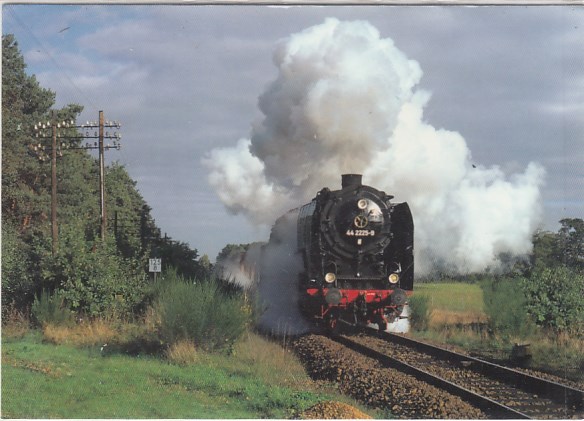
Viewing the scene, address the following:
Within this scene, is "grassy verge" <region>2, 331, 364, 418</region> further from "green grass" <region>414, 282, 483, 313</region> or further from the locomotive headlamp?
"green grass" <region>414, 282, 483, 313</region>

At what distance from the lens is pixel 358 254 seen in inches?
562

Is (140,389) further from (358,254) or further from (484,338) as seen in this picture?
(484,338)

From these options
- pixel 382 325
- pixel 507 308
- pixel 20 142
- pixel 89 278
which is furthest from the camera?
pixel 20 142

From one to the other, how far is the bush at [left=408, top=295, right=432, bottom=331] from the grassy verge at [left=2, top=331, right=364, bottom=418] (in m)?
5.95

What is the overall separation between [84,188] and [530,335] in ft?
77.5

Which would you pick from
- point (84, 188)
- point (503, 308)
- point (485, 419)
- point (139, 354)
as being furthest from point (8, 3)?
point (84, 188)

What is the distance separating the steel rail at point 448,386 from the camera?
26.2ft

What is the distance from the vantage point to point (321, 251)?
14133 millimetres

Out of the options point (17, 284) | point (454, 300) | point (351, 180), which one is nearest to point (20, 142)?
point (17, 284)

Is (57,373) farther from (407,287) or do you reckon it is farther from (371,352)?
(407,287)

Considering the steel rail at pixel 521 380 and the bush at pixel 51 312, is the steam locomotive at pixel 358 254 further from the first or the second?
the bush at pixel 51 312

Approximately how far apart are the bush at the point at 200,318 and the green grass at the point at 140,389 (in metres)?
0.36

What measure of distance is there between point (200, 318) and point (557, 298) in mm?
7415

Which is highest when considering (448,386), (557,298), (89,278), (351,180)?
(351,180)
